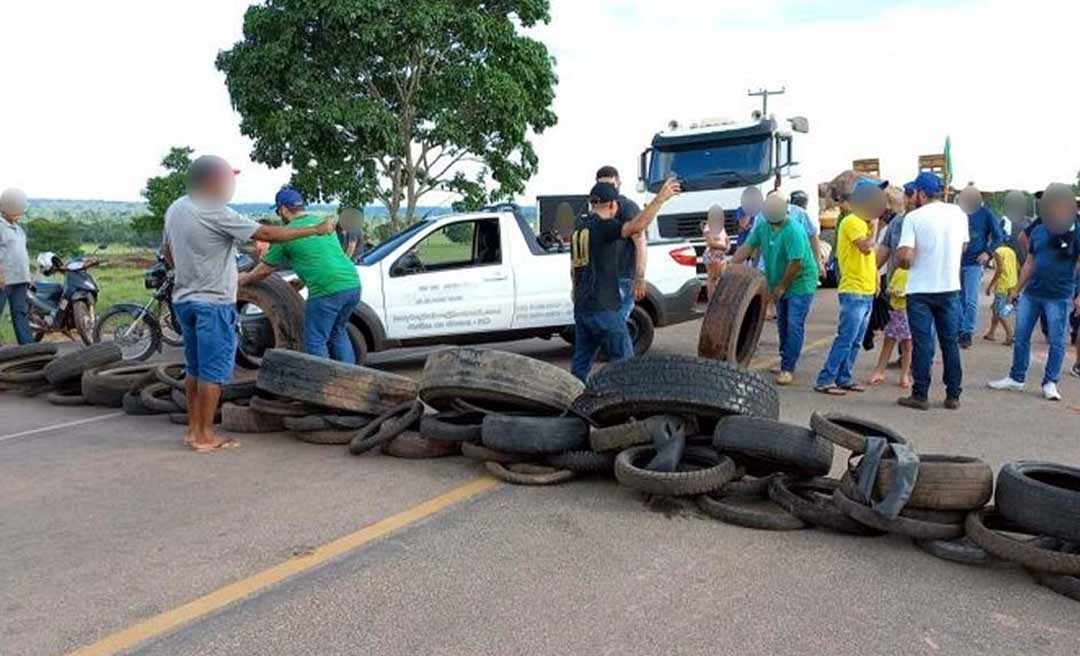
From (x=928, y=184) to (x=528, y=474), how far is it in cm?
431

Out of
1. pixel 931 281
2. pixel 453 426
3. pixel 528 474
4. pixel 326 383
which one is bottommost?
pixel 528 474

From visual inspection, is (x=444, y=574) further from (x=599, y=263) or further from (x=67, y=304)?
(x=67, y=304)

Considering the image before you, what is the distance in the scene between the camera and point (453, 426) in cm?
532

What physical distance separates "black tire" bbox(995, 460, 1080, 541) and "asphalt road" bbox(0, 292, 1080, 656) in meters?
0.26

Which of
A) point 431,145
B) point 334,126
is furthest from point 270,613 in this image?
point 431,145

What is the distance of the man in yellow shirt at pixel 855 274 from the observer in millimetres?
7438

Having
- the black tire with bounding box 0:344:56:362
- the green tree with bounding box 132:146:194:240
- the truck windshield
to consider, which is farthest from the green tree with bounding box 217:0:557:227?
the green tree with bounding box 132:146:194:240

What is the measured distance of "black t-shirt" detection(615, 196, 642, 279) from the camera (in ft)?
21.1

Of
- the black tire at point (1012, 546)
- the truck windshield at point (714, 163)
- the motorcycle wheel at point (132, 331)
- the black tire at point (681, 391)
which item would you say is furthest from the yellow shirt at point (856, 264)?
the truck windshield at point (714, 163)

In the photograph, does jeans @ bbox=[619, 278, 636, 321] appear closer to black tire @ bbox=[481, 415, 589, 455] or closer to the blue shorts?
black tire @ bbox=[481, 415, 589, 455]

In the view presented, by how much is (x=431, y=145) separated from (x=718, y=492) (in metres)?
18.3

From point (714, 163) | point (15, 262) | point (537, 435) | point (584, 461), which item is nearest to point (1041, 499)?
point (584, 461)

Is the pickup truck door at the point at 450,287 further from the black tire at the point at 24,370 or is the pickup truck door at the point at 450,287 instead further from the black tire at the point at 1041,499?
the black tire at the point at 1041,499

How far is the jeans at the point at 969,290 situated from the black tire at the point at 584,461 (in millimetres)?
6887
